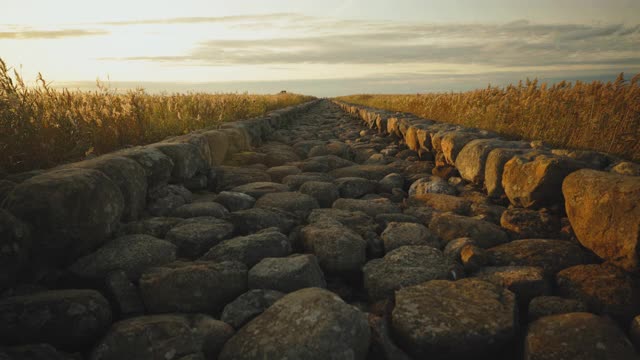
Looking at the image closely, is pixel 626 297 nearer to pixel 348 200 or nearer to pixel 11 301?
pixel 348 200

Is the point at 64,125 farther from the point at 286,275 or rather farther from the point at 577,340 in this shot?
the point at 577,340

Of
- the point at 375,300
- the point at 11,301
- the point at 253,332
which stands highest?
the point at 11,301

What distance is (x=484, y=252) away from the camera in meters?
2.24

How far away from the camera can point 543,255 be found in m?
2.20

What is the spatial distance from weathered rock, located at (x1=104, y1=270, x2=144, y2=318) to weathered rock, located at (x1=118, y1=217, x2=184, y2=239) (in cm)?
57

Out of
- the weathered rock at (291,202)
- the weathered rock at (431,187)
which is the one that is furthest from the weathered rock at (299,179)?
the weathered rock at (431,187)

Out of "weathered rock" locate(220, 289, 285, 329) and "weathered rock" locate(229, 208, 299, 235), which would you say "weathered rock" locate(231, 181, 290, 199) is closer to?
"weathered rock" locate(229, 208, 299, 235)

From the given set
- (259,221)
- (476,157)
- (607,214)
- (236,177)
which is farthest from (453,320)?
(236,177)

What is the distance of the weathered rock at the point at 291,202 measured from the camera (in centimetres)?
298

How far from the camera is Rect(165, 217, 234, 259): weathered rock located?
224 cm

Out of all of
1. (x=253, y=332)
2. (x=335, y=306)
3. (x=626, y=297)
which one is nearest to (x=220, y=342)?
(x=253, y=332)

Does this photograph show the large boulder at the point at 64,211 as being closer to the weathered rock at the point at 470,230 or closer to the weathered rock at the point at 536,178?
the weathered rock at the point at 470,230

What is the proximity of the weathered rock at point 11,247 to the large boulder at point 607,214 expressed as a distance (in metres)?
2.78

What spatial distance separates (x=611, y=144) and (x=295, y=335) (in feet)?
12.7
